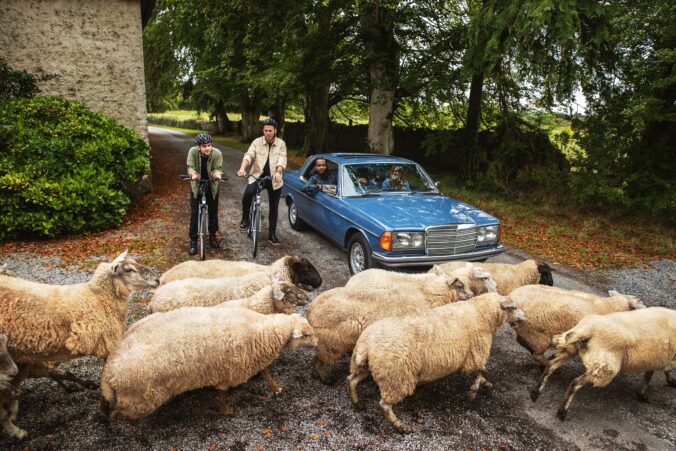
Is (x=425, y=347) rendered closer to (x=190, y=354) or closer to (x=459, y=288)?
(x=459, y=288)

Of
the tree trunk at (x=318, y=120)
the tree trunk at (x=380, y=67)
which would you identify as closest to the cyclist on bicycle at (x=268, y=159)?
the tree trunk at (x=380, y=67)

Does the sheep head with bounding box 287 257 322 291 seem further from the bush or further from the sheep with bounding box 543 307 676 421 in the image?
the bush

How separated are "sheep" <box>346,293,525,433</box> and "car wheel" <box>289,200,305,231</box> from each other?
→ 5.89 metres

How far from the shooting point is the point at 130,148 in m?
10.3

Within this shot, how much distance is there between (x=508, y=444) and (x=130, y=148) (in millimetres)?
10149

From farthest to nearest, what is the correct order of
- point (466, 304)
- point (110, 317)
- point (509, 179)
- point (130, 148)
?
point (509, 179) → point (130, 148) → point (466, 304) → point (110, 317)

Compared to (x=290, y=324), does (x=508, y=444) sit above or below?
below

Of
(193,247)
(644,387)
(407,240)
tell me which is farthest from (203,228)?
(644,387)

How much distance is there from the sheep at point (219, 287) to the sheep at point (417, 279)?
728 millimetres

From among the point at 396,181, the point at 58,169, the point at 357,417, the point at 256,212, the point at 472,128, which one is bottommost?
the point at 357,417

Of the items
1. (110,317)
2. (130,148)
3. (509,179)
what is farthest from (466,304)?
(509,179)

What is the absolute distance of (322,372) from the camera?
4398 mm

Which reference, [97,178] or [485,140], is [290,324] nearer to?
[97,178]

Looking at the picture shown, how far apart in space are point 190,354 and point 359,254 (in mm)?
3930
